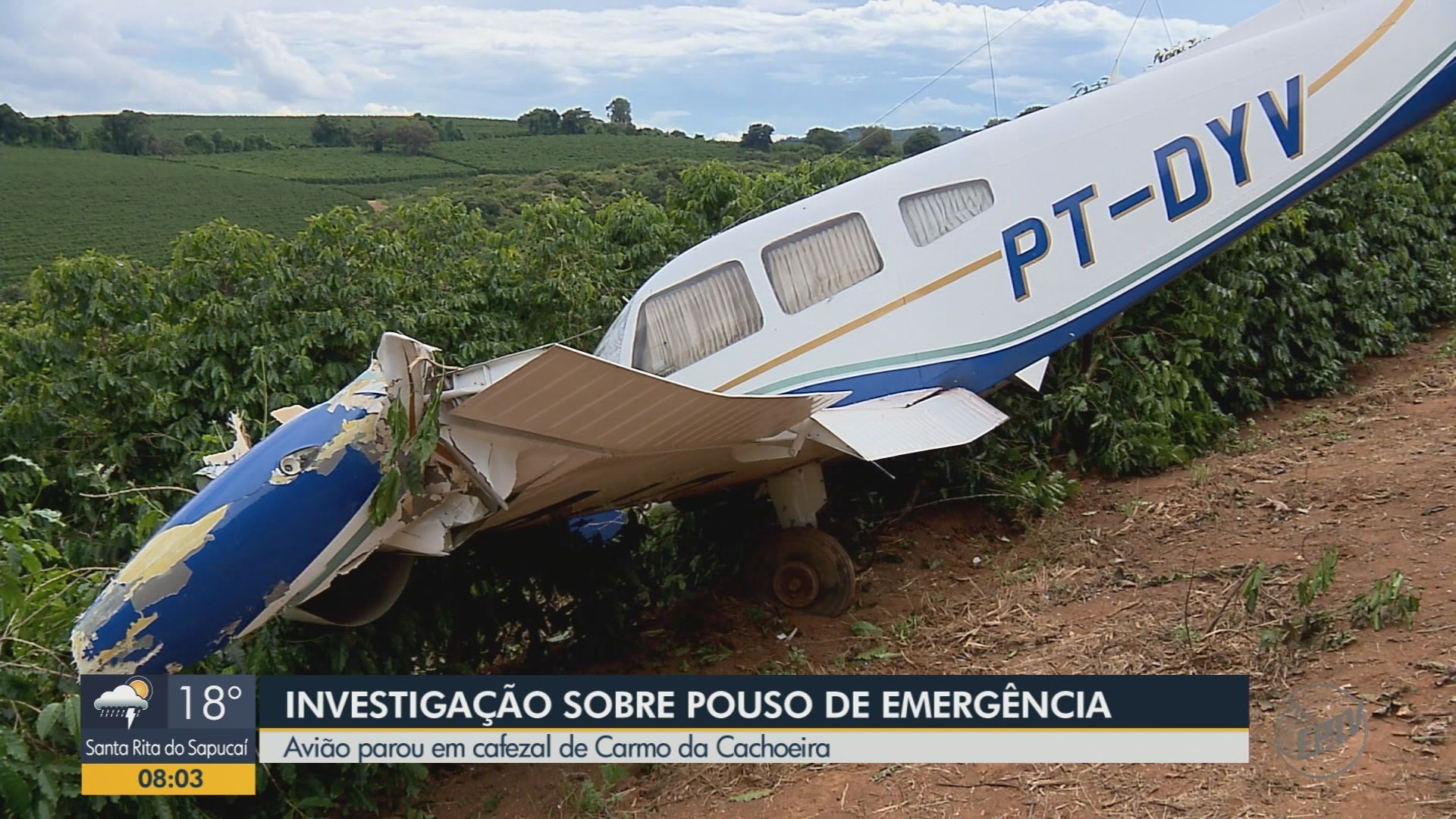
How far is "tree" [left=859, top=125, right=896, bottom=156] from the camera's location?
9.41 meters

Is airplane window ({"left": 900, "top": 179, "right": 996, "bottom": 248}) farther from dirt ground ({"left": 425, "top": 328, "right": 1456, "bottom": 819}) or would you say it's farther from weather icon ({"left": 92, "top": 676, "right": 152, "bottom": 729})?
weather icon ({"left": 92, "top": 676, "right": 152, "bottom": 729})

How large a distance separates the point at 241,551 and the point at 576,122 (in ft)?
265

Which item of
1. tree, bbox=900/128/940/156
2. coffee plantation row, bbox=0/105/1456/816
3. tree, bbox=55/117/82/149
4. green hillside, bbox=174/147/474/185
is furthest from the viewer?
tree, bbox=55/117/82/149

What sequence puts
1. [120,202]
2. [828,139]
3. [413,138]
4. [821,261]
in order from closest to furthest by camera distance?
[821,261], [828,139], [120,202], [413,138]

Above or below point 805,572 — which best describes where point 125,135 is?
above

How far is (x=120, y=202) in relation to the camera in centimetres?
5681

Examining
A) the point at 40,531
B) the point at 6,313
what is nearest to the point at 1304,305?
the point at 40,531

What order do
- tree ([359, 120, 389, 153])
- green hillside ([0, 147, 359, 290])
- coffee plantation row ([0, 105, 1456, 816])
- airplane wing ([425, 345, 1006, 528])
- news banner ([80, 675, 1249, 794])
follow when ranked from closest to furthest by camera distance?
airplane wing ([425, 345, 1006, 528]) < news banner ([80, 675, 1249, 794]) < coffee plantation row ([0, 105, 1456, 816]) < green hillside ([0, 147, 359, 290]) < tree ([359, 120, 389, 153])

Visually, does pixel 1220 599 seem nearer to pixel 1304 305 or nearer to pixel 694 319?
pixel 694 319

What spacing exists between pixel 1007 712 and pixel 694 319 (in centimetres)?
297

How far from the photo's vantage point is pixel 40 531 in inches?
242

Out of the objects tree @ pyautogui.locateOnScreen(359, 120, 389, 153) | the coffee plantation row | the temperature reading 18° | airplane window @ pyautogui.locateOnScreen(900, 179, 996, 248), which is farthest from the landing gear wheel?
tree @ pyautogui.locateOnScreen(359, 120, 389, 153)

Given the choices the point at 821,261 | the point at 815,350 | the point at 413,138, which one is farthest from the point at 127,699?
the point at 413,138

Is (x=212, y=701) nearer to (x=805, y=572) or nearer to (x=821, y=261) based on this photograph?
(x=805, y=572)
